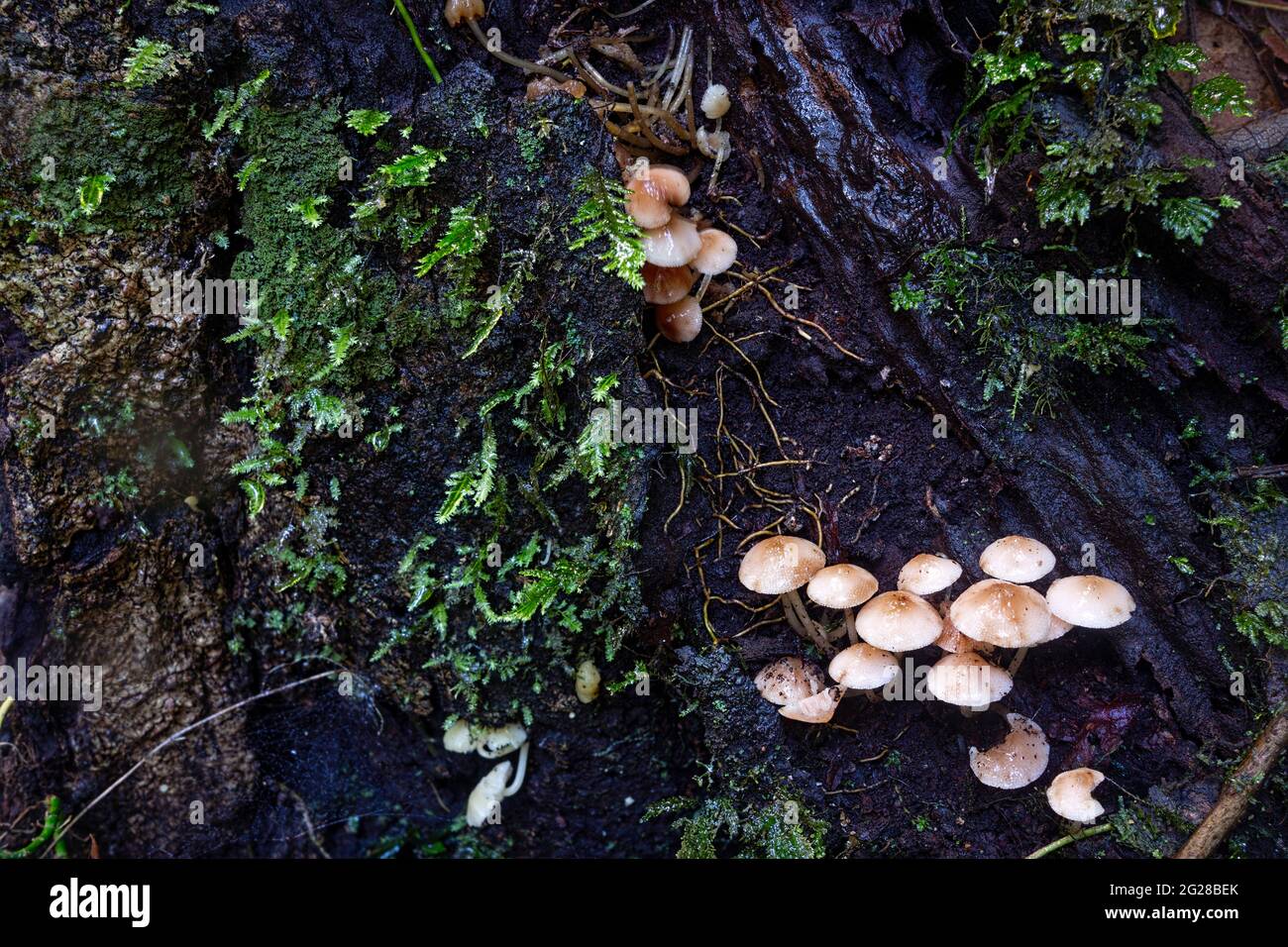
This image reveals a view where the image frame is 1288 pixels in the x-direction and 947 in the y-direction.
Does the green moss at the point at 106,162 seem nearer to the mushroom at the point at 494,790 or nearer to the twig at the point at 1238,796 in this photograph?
the mushroom at the point at 494,790

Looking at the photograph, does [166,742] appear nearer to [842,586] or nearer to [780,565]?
[780,565]

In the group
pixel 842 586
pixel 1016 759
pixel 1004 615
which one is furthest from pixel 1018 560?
pixel 1016 759

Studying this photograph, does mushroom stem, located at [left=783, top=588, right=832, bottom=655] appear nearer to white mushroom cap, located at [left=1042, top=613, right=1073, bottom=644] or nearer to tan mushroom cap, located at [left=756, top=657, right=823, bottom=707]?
tan mushroom cap, located at [left=756, top=657, right=823, bottom=707]

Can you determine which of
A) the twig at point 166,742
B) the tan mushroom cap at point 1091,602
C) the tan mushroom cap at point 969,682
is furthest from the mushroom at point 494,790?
the tan mushroom cap at point 1091,602

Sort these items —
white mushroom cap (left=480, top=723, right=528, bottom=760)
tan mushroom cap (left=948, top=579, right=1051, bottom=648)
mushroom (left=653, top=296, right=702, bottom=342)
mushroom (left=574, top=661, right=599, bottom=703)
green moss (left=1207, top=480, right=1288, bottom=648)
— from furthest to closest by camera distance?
white mushroom cap (left=480, top=723, right=528, bottom=760) → mushroom (left=574, top=661, right=599, bottom=703) → mushroom (left=653, top=296, right=702, bottom=342) → green moss (left=1207, top=480, right=1288, bottom=648) → tan mushroom cap (left=948, top=579, right=1051, bottom=648)

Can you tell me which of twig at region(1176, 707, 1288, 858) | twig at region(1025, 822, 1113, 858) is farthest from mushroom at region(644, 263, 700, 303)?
twig at region(1176, 707, 1288, 858)

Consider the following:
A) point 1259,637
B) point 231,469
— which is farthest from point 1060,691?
point 231,469
